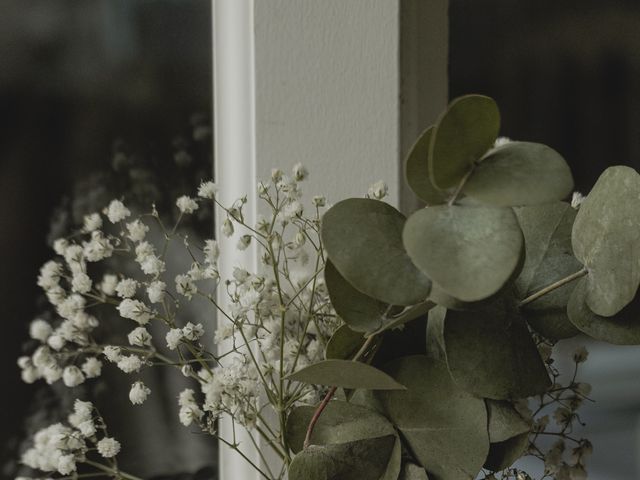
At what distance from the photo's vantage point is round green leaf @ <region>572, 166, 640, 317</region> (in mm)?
475

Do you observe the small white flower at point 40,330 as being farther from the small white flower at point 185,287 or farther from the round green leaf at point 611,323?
the round green leaf at point 611,323

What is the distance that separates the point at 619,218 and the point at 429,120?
35cm

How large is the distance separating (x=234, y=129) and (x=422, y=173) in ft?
0.98

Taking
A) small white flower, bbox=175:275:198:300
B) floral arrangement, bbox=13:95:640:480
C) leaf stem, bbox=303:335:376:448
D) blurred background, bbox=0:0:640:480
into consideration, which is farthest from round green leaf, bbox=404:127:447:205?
blurred background, bbox=0:0:640:480

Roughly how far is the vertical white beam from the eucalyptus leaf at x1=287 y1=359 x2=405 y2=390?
0.26 metres

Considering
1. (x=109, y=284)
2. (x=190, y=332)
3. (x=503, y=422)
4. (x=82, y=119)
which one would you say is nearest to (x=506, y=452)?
(x=503, y=422)

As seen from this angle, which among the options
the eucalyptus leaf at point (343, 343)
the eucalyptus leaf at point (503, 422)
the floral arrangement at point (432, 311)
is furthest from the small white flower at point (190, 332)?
the eucalyptus leaf at point (503, 422)

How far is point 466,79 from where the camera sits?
886 mm

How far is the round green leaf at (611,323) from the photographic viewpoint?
20.0 inches

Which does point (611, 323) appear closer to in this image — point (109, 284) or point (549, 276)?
point (549, 276)

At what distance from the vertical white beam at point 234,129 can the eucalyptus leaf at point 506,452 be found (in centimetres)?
25

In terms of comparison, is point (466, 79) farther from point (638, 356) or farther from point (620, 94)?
point (638, 356)

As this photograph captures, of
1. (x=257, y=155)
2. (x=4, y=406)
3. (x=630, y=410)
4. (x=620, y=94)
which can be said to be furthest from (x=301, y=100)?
(x=630, y=410)

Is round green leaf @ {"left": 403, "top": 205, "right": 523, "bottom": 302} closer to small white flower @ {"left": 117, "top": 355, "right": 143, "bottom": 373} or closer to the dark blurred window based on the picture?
small white flower @ {"left": 117, "top": 355, "right": 143, "bottom": 373}
